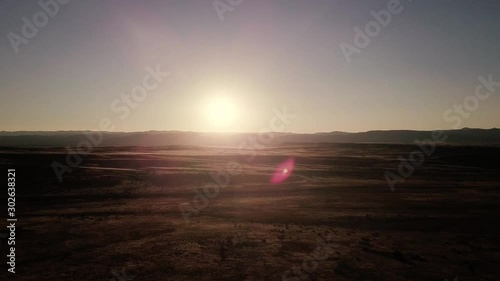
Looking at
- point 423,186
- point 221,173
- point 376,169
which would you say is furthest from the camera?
point 376,169

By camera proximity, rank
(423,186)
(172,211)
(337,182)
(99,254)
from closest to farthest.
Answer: (99,254), (172,211), (423,186), (337,182)

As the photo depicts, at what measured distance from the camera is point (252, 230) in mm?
11961

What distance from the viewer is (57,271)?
313 inches

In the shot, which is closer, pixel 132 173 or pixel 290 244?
pixel 290 244

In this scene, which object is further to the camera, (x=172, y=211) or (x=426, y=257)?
(x=172, y=211)

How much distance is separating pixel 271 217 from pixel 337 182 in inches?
461

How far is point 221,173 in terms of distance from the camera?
27.1m

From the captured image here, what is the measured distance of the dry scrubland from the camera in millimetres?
8406

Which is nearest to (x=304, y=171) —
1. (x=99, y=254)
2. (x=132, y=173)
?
(x=132, y=173)

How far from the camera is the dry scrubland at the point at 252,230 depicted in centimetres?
841

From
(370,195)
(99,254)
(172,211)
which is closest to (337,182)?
(370,195)

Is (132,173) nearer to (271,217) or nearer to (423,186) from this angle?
(271,217)

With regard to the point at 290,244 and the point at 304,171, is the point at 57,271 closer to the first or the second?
the point at 290,244

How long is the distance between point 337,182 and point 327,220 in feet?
36.6
